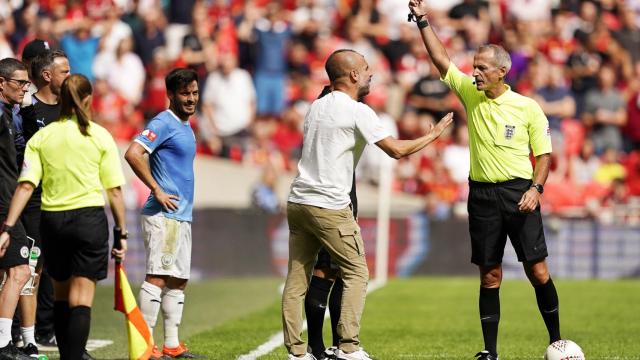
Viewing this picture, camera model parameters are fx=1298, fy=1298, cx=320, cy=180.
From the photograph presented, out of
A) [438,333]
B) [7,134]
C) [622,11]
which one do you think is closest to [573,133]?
[622,11]

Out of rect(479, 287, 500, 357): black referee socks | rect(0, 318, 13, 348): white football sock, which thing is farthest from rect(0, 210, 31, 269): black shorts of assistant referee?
rect(479, 287, 500, 357): black referee socks

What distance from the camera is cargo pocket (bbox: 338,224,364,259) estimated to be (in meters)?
9.34

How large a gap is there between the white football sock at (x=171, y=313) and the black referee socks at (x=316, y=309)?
1.13 m

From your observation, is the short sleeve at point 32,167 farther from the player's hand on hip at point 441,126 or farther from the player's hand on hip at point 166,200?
the player's hand on hip at point 441,126

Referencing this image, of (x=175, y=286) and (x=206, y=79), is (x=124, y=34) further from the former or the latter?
(x=175, y=286)

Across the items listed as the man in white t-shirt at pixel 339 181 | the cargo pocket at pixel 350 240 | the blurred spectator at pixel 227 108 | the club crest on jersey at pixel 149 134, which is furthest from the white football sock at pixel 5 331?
the blurred spectator at pixel 227 108

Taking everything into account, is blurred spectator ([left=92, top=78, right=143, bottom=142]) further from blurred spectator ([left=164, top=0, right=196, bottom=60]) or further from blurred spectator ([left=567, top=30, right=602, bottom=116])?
blurred spectator ([left=567, top=30, right=602, bottom=116])

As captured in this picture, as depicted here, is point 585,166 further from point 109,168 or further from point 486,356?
point 109,168

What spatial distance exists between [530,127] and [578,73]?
45.4 ft

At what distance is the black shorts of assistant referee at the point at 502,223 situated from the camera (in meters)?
9.96

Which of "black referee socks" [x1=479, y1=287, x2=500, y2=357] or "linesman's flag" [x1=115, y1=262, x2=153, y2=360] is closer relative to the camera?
"linesman's flag" [x1=115, y1=262, x2=153, y2=360]

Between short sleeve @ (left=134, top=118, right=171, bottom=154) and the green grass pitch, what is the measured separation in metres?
1.88

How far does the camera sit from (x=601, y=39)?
23.9m

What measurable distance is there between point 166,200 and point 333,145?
149 centimetres
